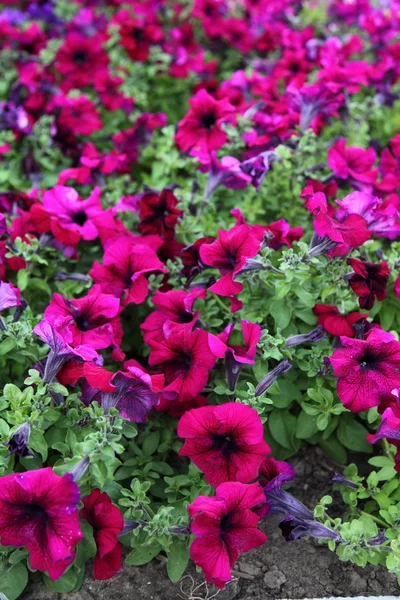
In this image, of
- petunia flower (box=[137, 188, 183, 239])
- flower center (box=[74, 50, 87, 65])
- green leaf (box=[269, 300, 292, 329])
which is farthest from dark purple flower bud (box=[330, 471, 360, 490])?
flower center (box=[74, 50, 87, 65])

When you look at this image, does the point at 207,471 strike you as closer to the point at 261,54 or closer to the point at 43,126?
the point at 43,126

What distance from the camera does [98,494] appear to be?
169 cm

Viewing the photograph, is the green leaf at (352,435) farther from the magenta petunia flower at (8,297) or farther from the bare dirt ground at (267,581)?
the magenta petunia flower at (8,297)

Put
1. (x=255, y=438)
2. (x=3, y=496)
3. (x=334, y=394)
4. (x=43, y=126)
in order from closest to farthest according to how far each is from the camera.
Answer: (x=3, y=496) < (x=255, y=438) < (x=334, y=394) < (x=43, y=126)

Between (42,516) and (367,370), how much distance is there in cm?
92

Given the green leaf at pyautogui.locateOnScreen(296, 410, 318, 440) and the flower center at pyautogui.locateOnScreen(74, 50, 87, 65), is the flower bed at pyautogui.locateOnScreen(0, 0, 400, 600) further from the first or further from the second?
the flower center at pyautogui.locateOnScreen(74, 50, 87, 65)

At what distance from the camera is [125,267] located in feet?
6.86

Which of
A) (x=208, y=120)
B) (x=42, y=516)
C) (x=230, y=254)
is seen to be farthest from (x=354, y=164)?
(x=42, y=516)

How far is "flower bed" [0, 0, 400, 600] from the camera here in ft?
5.49

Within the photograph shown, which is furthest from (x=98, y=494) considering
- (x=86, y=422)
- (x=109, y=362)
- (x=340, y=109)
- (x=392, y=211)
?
(x=340, y=109)

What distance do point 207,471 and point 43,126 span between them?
2.06 m

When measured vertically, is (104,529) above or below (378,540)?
above

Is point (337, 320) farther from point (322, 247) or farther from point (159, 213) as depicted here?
point (159, 213)

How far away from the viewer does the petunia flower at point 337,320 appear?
77.3 inches
